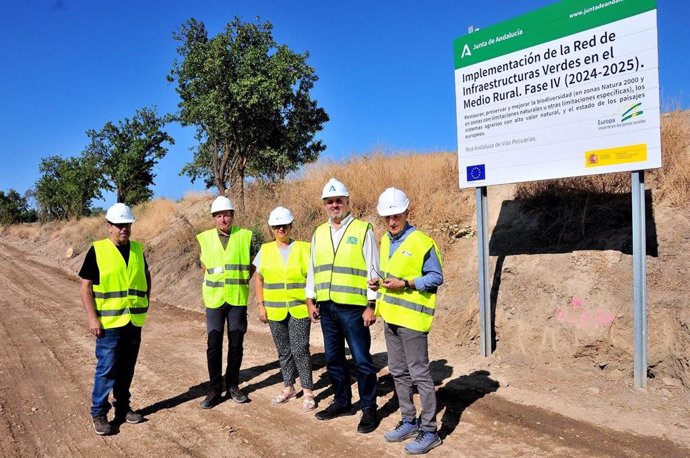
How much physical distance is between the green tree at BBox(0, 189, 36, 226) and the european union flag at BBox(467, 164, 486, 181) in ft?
207

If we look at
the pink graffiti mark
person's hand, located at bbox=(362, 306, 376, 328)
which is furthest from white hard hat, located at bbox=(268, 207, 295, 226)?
the pink graffiti mark

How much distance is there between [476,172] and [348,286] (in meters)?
3.14

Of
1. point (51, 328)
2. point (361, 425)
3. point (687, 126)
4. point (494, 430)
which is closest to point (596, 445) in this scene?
point (494, 430)

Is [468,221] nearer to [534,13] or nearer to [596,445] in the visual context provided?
[534,13]

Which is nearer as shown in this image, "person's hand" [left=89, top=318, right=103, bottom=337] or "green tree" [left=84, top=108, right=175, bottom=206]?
"person's hand" [left=89, top=318, right=103, bottom=337]

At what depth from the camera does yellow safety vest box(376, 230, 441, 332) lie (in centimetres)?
414

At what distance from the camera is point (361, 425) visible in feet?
14.9

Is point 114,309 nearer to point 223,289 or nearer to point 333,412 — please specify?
point 223,289

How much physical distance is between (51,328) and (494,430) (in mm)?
8305

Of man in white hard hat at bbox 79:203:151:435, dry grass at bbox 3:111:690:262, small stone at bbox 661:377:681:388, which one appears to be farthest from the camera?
dry grass at bbox 3:111:690:262

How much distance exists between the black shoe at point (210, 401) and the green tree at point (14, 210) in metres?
62.4

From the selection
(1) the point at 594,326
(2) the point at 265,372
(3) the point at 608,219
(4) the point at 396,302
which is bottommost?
(2) the point at 265,372

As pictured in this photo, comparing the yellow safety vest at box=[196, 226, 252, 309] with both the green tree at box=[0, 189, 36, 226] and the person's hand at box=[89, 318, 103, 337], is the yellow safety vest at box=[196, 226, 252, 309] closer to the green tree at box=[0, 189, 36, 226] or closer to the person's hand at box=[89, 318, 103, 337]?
the person's hand at box=[89, 318, 103, 337]

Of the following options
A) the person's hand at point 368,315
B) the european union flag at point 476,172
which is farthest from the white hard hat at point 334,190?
the european union flag at point 476,172
